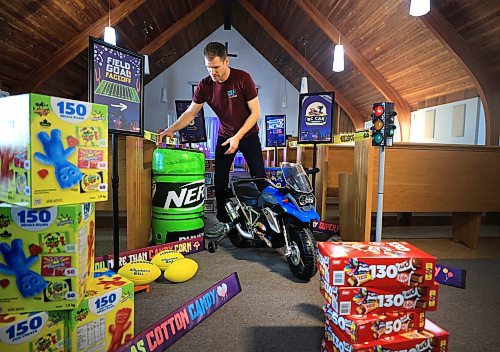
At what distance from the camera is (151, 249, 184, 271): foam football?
2.01 metres

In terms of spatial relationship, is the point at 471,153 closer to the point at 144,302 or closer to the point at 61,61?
the point at 144,302

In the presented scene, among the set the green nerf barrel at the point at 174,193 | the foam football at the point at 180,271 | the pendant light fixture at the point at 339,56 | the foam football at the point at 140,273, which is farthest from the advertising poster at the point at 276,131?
the foam football at the point at 140,273

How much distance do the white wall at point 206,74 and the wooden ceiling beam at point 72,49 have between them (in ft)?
15.3

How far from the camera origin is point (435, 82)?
6.86m

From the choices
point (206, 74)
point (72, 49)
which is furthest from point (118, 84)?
point (206, 74)

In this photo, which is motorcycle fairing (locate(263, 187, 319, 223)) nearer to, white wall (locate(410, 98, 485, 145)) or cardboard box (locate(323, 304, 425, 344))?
cardboard box (locate(323, 304, 425, 344))

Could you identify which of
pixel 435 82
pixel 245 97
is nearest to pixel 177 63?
pixel 435 82

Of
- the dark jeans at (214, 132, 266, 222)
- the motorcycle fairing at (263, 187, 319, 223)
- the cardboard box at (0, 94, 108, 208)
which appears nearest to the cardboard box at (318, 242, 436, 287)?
the motorcycle fairing at (263, 187, 319, 223)

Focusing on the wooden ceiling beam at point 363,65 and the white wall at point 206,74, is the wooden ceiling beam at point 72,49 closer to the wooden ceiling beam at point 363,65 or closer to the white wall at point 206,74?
the wooden ceiling beam at point 363,65

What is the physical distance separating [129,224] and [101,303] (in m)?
1.27

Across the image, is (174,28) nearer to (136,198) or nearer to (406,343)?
(136,198)

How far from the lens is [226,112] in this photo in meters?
2.60

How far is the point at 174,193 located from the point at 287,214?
Result: 37.2 inches

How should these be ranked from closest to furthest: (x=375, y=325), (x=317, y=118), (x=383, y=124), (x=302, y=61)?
1. (x=375, y=325)
2. (x=383, y=124)
3. (x=317, y=118)
4. (x=302, y=61)
